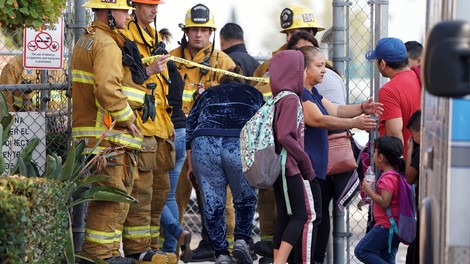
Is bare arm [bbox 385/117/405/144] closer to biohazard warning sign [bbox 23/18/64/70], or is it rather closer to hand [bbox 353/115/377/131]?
hand [bbox 353/115/377/131]

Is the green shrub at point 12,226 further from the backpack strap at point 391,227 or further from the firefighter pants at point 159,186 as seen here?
the firefighter pants at point 159,186

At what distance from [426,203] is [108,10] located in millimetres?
4230

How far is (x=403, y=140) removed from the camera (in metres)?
9.24

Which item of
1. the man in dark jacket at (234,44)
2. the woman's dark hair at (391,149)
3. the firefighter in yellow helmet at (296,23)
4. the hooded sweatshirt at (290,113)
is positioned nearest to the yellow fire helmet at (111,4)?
the hooded sweatshirt at (290,113)

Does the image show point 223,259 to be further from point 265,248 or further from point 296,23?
point 296,23

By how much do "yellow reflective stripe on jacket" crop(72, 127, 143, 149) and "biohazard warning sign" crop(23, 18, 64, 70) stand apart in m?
0.75

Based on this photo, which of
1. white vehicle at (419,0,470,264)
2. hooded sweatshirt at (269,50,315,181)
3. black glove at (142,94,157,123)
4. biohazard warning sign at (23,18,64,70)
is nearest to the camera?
white vehicle at (419,0,470,264)

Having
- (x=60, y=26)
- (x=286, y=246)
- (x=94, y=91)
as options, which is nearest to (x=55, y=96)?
(x=60, y=26)

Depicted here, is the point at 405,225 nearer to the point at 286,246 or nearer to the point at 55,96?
the point at 286,246

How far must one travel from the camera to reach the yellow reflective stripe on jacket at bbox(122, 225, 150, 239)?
31.5 feet

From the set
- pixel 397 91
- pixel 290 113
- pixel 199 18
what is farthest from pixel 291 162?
pixel 199 18

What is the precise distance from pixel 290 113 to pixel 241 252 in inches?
75.0

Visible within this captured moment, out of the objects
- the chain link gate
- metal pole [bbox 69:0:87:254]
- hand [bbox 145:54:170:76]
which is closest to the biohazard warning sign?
the chain link gate

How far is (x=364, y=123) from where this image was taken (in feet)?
29.1
